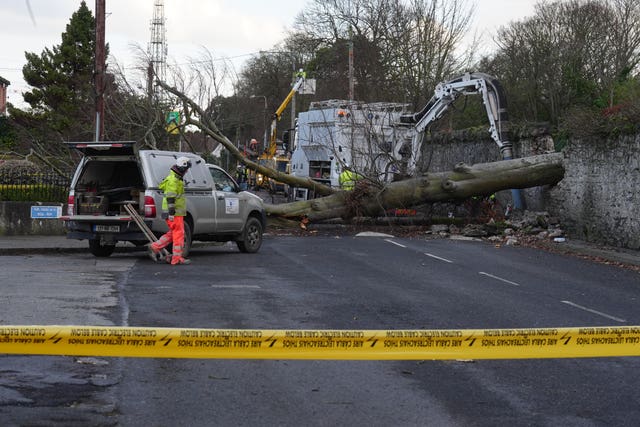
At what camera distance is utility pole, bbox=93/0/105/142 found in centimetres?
2102

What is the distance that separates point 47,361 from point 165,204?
817cm

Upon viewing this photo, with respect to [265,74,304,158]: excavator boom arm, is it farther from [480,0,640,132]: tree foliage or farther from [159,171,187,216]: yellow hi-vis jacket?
[159,171,187,216]: yellow hi-vis jacket

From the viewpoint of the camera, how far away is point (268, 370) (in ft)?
23.7

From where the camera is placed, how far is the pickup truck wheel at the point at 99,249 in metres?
16.8

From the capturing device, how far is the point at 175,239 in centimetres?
1538

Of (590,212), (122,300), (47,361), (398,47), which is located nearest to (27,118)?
(398,47)

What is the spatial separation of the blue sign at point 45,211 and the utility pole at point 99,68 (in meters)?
2.12

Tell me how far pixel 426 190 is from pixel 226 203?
27.4 ft

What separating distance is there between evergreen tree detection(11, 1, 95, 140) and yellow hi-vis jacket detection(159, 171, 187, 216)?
28.2 metres

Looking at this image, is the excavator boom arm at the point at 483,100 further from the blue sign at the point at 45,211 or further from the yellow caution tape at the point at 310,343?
the yellow caution tape at the point at 310,343

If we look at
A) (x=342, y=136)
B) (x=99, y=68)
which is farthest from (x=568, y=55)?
(x=99, y=68)

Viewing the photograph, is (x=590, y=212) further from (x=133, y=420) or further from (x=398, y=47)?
(x=398, y=47)

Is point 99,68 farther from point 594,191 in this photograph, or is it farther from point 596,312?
point 596,312

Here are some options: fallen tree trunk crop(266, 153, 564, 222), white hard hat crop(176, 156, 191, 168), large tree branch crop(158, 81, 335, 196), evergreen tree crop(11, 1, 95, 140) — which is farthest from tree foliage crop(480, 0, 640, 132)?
white hard hat crop(176, 156, 191, 168)
